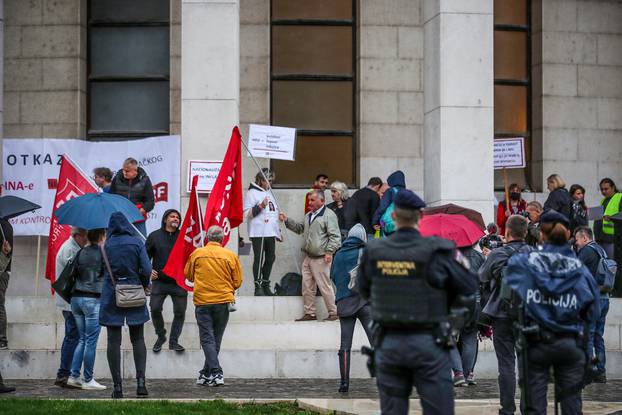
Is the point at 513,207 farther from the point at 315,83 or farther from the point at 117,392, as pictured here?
the point at 117,392

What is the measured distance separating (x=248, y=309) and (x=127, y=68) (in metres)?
7.04

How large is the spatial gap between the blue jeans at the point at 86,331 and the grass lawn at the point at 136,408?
173cm

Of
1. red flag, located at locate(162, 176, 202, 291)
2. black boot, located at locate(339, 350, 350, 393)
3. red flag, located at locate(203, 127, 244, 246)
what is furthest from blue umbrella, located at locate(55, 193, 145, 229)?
black boot, located at locate(339, 350, 350, 393)

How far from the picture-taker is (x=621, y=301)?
19.3 m

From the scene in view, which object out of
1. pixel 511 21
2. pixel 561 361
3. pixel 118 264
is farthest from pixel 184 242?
pixel 511 21

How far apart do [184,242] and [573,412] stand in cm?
823

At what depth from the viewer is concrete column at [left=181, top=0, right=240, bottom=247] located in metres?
19.6

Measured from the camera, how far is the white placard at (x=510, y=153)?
74.3 ft

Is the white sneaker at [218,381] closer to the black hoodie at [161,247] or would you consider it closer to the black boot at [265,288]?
the black hoodie at [161,247]

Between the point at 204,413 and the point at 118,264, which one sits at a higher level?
the point at 118,264

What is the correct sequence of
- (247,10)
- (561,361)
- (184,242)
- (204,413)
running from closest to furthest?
(561,361) → (204,413) → (184,242) → (247,10)

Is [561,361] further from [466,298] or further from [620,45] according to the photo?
[620,45]

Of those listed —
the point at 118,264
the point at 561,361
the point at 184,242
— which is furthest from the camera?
the point at 184,242

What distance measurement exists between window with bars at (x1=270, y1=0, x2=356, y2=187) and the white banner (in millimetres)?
2340
